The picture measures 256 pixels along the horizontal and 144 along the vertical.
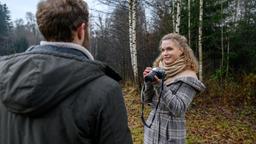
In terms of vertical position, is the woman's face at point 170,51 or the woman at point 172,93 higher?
the woman's face at point 170,51

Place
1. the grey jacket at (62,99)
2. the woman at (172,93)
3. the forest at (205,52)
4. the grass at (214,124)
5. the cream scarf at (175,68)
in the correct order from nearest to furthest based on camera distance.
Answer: the grey jacket at (62,99) < the woman at (172,93) < the cream scarf at (175,68) < the grass at (214,124) < the forest at (205,52)

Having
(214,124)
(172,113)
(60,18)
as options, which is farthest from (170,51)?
(214,124)

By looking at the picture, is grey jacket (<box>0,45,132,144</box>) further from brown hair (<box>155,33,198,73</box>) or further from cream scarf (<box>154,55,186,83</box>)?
brown hair (<box>155,33,198,73</box>)

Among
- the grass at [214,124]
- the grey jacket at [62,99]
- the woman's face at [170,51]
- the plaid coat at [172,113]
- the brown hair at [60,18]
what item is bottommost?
the grass at [214,124]

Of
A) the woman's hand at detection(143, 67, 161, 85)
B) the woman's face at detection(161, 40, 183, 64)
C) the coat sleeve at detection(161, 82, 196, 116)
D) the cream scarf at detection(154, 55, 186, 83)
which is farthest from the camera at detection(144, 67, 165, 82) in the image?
the woman's face at detection(161, 40, 183, 64)

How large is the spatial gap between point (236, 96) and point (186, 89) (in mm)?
11040

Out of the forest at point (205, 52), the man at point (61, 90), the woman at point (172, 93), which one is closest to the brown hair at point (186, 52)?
the woman at point (172, 93)

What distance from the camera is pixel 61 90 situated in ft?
5.84

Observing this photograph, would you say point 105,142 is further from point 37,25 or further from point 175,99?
point 175,99

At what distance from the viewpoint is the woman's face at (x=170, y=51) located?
12.4ft

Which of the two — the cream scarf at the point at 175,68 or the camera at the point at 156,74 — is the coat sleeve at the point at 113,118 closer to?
the camera at the point at 156,74

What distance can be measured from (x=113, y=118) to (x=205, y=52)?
65.7ft

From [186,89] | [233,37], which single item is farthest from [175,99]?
[233,37]

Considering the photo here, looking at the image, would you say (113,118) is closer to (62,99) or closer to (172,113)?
(62,99)
